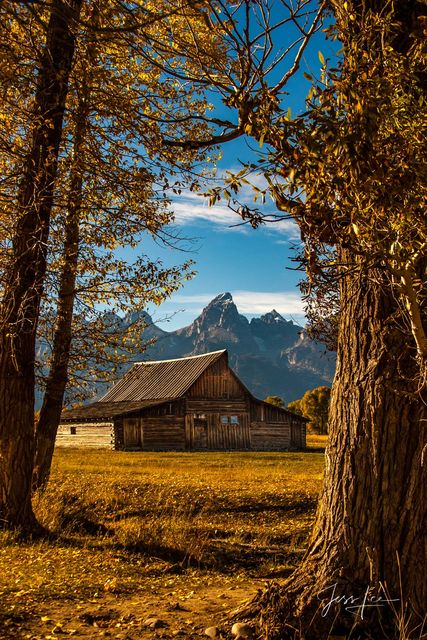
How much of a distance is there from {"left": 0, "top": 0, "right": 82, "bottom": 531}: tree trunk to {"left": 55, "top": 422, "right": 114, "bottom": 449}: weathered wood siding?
41845 millimetres

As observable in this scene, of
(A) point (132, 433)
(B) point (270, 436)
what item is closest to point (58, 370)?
(A) point (132, 433)

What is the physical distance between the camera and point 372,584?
550cm

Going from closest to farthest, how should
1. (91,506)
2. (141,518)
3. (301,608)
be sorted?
(301,608) → (141,518) → (91,506)

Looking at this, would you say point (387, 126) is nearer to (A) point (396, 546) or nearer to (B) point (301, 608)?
(A) point (396, 546)

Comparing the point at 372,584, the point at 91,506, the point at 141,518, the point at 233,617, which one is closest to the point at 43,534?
the point at 141,518

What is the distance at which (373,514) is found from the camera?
18.2ft

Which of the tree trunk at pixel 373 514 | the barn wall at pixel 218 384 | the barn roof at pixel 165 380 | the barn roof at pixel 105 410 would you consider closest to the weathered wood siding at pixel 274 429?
the barn wall at pixel 218 384

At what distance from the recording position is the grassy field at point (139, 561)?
6000 millimetres

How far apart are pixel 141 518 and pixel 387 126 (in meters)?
9.87

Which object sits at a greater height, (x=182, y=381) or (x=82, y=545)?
(x=182, y=381)

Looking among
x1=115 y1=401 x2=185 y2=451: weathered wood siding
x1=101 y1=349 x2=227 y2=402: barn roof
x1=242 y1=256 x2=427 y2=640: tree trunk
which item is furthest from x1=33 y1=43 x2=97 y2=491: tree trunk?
x1=101 y1=349 x2=227 y2=402: barn roof

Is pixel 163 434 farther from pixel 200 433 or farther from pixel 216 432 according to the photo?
pixel 216 432

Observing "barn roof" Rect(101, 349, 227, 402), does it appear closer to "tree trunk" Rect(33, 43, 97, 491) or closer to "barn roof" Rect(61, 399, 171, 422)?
"barn roof" Rect(61, 399, 171, 422)

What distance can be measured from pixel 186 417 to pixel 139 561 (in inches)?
1767
